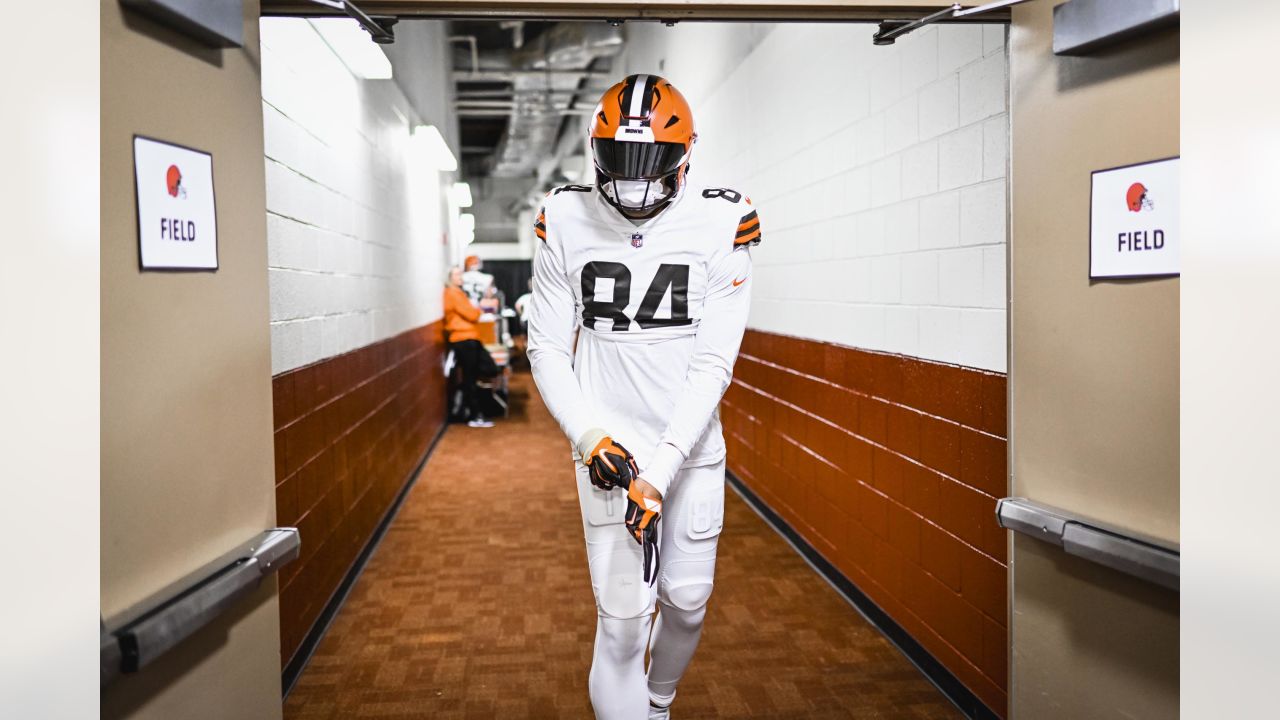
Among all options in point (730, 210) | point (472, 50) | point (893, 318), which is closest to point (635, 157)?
point (730, 210)

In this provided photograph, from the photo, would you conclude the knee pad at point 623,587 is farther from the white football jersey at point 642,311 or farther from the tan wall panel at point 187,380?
the tan wall panel at point 187,380

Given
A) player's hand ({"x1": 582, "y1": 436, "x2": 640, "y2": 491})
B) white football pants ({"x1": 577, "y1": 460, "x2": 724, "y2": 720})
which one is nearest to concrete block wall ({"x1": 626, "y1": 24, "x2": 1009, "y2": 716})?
white football pants ({"x1": 577, "y1": 460, "x2": 724, "y2": 720})

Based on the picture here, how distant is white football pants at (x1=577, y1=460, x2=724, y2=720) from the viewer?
206 centimetres

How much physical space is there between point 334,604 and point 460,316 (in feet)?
16.7

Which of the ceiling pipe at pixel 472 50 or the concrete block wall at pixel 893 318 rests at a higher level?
the ceiling pipe at pixel 472 50

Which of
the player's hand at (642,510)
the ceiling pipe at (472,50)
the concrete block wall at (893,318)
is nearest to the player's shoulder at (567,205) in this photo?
the player's hand at (642,510)

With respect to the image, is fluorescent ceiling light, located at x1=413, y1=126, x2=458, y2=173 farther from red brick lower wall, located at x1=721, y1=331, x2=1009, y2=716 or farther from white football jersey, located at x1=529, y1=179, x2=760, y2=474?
white football jersey, located at x1=529, y1=179, x2=760, y2=474

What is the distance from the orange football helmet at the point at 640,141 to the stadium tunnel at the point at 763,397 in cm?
17

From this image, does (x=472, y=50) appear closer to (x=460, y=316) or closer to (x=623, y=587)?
(x=460, y=316)

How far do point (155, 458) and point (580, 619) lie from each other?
2173 mm

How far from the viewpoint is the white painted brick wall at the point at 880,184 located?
259 centimetres

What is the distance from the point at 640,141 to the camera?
1945mm
